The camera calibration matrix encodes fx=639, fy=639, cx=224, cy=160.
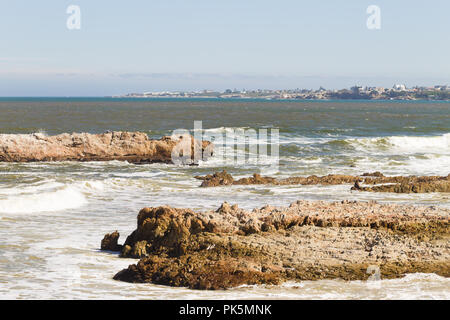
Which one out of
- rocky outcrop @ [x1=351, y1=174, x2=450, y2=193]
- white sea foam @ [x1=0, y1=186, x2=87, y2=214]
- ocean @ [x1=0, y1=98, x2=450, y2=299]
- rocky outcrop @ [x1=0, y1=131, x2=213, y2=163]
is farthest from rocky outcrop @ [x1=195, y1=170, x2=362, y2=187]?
rocky outcrop @ [x1=0, y1=131, x2=213, y2=163]

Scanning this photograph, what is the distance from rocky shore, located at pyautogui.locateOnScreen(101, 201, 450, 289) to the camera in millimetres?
7809

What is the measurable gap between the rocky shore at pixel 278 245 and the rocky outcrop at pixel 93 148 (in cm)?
1725

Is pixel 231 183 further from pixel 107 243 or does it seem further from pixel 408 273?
pixel 408 273

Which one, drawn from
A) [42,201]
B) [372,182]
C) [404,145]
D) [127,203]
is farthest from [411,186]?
[404,145]

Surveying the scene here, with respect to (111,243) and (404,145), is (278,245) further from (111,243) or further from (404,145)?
(404,145)

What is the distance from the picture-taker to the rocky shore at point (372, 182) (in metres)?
17.2

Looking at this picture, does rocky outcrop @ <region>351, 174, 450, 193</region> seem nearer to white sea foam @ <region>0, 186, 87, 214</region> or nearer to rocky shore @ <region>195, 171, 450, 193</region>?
rocky shore @ <region>195, 171, 450, 193</region>

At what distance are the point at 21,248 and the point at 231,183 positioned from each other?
33.2 feet

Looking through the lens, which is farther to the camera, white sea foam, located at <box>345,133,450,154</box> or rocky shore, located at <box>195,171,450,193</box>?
white sea foam, located at <box>345,133,450,154</box>

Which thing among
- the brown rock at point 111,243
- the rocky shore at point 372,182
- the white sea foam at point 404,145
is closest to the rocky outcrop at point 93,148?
the rocky shore at point 372,182

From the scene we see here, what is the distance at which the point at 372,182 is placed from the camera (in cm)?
1872

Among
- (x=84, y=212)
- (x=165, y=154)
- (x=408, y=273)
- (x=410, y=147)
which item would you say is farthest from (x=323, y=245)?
(x=410, y=147)

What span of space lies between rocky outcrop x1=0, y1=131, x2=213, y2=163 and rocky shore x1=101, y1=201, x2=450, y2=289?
1725cm

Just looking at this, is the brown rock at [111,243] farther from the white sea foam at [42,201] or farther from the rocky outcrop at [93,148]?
the rocky outcrop at [93,148]
